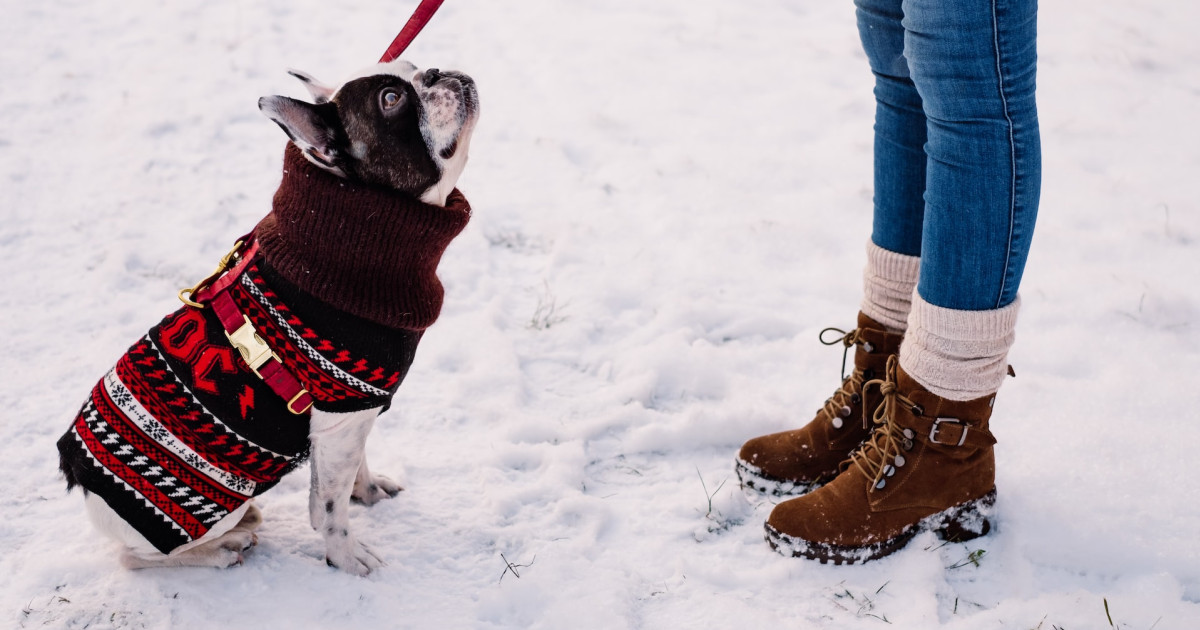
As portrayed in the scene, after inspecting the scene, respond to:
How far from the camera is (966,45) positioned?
1.94 meters

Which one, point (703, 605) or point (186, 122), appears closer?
point (703, 605)

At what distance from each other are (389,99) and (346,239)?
0.38 m

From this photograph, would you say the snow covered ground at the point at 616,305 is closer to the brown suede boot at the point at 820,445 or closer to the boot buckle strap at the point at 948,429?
the brown suede boot at the point at 820,445

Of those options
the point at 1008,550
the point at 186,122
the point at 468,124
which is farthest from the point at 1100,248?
the point at 186,122

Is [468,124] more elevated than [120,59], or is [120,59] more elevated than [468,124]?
[468,124]

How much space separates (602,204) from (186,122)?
2320 mm

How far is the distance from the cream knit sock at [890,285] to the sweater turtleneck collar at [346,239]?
1250 mm

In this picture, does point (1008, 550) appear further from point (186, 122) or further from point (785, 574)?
point (186, 122)

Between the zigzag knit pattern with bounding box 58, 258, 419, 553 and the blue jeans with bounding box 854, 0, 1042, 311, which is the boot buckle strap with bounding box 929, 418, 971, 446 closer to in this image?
the blue jeans with bounding box 854, 0, 1042, 311

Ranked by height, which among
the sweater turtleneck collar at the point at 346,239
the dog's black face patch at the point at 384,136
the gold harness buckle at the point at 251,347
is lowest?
the gold harness buckle at the point at 251,347

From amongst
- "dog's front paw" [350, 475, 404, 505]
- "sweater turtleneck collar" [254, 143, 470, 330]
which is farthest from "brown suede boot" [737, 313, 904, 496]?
"sweater turtleneck collar" [254, 143, 470, 330]

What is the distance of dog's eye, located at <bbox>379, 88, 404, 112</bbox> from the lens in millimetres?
2162

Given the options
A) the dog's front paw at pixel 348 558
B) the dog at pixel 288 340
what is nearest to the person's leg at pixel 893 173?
the dog at pixel 288 340

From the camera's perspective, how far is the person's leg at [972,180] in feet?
6.40
